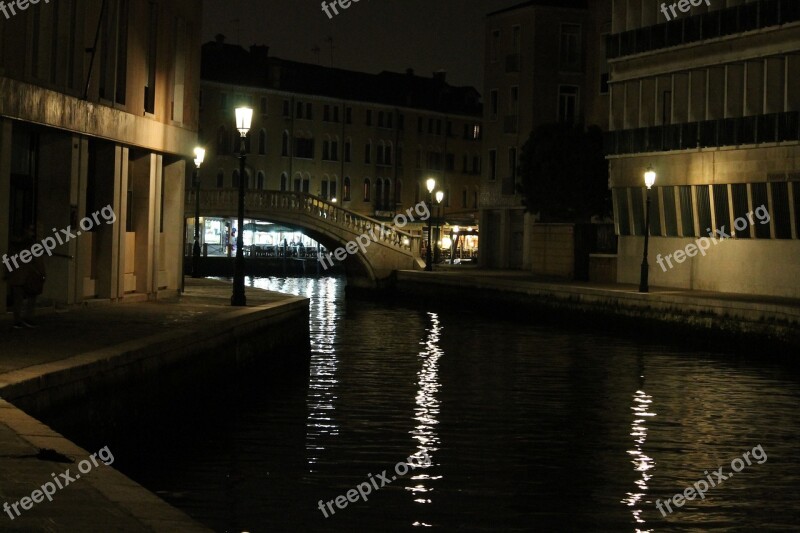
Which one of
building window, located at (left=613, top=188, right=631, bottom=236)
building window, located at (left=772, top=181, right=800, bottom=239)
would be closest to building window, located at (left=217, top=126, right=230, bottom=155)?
building window, located at (left=613, top=188, right=631, bottom=236)

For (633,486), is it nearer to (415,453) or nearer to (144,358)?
(415,453)

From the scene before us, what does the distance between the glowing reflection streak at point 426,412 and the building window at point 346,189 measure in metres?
67.6

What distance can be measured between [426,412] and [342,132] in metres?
80.6

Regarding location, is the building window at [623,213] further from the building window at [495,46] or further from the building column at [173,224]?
the building window at [495,46]

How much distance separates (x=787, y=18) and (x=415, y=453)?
2644 cm

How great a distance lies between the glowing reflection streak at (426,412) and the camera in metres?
15.0

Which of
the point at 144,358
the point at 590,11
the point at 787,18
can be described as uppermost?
the point at 590,11

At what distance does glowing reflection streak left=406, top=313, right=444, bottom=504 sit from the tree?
24.9m

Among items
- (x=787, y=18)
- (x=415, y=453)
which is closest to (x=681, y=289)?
(x=787, y=18)

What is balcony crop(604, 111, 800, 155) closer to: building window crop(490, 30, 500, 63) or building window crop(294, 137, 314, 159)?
building window crop(490, 30, 500, 63)

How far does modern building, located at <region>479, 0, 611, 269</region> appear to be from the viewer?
67.4m

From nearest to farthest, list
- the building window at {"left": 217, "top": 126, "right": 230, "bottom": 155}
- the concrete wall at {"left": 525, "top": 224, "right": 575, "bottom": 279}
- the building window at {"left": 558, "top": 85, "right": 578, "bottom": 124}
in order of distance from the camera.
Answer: the concrete wall at {"left": 525, "top": 224, "right": 575, "bottom": 279}, the building window at {"left": 558, "top": 85, "right": 578, "bottom": 124}, the building window at {"left": 217, "top": 126, "right": 230, "bottom": 155}

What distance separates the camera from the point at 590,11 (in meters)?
62.0

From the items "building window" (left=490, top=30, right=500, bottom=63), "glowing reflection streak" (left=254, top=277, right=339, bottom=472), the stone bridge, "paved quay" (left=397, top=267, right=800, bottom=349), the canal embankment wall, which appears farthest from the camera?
"building window" (left=490, top=30, right=500, bottom=63)
